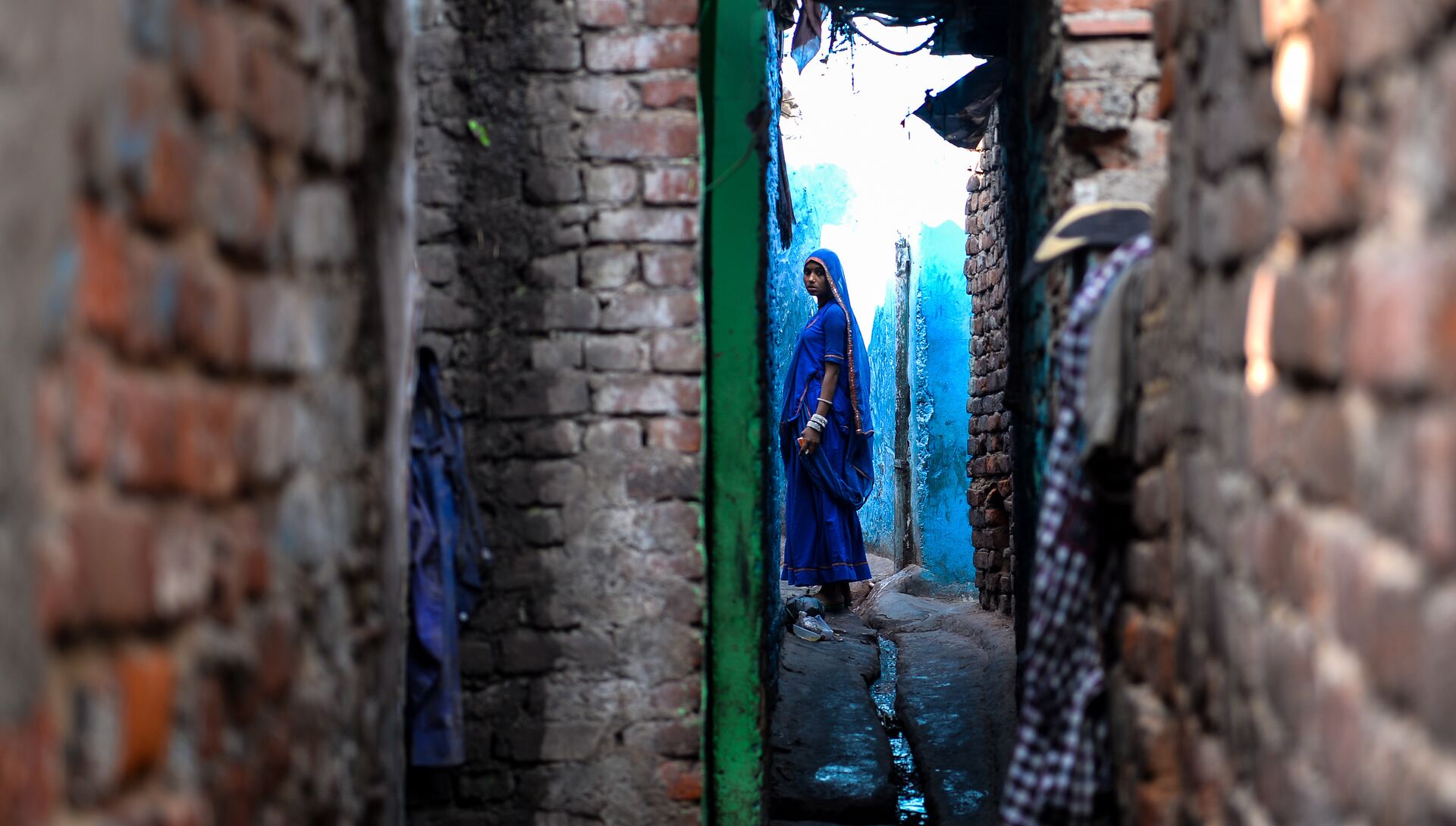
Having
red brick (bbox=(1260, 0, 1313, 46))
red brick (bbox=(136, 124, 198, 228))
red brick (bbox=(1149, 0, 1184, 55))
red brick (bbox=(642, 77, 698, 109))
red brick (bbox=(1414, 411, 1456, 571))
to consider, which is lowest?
red brick (bbox=(1414, 411, 1456, 571))

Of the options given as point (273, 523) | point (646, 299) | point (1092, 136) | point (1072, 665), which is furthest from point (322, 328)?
point (1092, 136)

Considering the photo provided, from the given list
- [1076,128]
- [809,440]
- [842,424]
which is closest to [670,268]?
[1076,128]

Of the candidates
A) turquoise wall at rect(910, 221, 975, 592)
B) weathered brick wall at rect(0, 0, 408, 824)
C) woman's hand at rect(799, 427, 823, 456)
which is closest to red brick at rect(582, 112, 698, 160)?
weathered brick wall at rect(0, 0, 408, 824)

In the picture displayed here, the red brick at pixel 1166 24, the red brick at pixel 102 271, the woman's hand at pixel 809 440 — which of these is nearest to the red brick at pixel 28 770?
the red brick at pixel 102 271

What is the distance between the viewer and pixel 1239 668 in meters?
1.29

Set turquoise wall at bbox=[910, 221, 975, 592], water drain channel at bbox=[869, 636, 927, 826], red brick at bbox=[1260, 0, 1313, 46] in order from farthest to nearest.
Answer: turquoise wall at bbox=[910, 221, 975, 592], water drain channel at bbox=[869, 636, 927, 826], red brick at bbox=[1260, 0, 1313, 46]

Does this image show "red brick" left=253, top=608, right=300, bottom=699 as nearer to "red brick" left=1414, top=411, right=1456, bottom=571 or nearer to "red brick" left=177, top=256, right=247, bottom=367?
"red brick" left=177, top=256, right=247, bottom=367

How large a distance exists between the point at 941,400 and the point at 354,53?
8.78 meters

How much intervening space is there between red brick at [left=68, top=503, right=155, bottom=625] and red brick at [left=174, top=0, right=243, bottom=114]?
1.21 feet

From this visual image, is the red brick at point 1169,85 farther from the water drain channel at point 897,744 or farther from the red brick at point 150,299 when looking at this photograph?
the water drain channel at point 897,744

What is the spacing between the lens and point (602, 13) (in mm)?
2871

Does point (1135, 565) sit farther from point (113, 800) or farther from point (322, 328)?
point (113, 800)

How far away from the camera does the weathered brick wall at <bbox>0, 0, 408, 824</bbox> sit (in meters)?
0.76

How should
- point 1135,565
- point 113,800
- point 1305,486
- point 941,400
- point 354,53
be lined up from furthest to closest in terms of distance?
1. point 941,400
2. point 1135,565
3. point 354,53
4. point 1305,486
5. point 113,800
